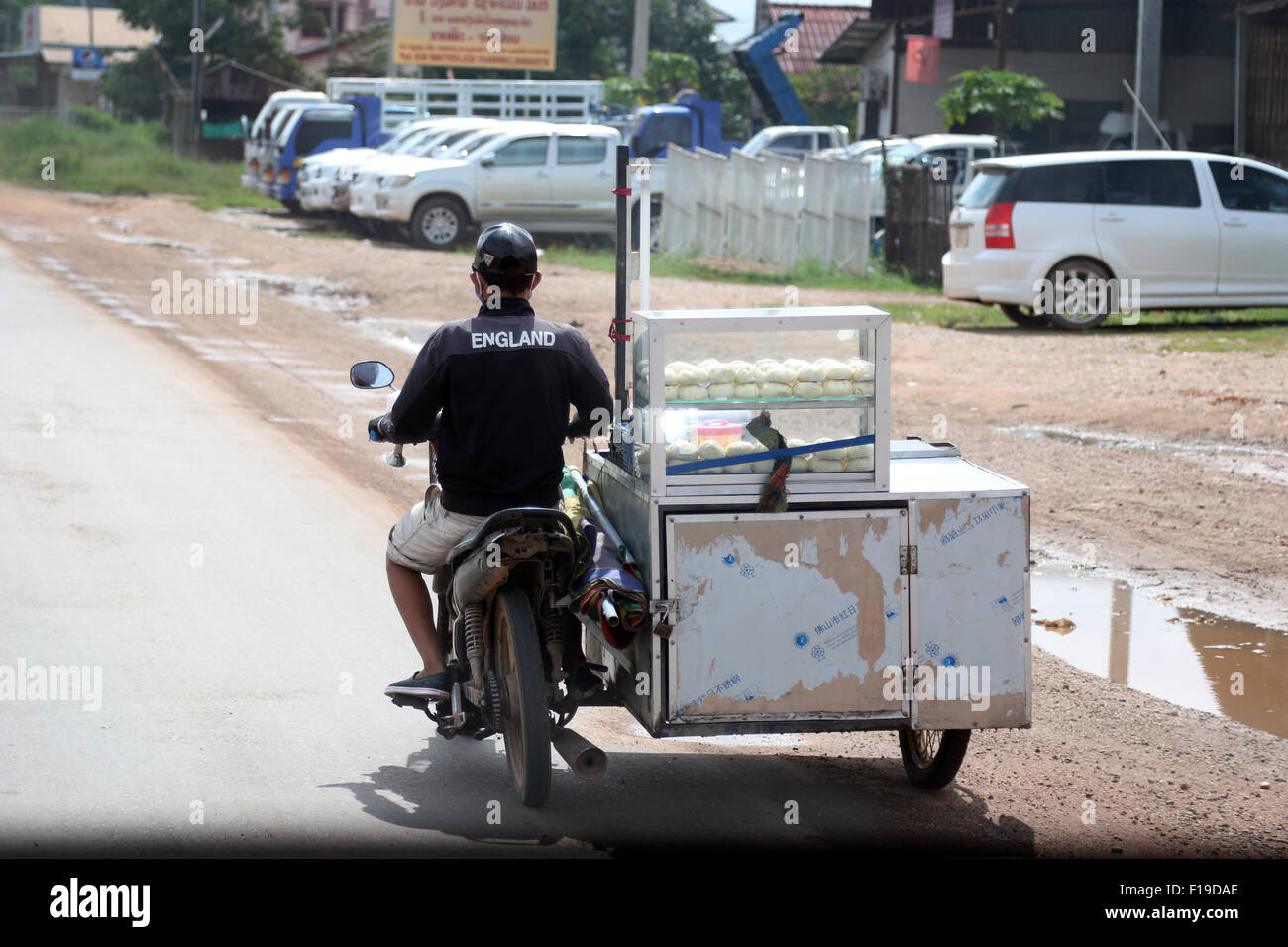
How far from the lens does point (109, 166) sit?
124ft

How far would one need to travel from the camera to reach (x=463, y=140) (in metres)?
25.0

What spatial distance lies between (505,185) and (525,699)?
20.6m

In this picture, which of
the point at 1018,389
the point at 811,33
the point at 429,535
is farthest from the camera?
the point at 811,33

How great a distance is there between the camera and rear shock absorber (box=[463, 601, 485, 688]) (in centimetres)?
476

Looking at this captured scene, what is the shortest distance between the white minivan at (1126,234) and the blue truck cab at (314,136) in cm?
1631

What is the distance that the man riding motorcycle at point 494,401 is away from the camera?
4676 mm

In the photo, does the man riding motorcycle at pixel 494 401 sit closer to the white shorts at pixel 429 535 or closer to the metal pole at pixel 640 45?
the white shorts at pixel 429 535

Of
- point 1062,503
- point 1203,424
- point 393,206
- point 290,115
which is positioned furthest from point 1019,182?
point 290,115

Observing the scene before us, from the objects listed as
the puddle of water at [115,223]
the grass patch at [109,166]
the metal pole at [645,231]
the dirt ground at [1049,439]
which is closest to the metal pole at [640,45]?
the grass patch at [109,166]

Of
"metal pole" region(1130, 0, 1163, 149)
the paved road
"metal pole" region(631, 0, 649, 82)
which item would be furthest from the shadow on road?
"metal pole" region(631, 0, 649, 82)

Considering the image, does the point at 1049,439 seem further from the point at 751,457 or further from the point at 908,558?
the point at 751,457

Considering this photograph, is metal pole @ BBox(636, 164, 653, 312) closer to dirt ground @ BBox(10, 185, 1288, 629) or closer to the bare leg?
the bare leg

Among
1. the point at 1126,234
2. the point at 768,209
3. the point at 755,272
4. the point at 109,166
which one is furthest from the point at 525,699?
the point at 109,166
